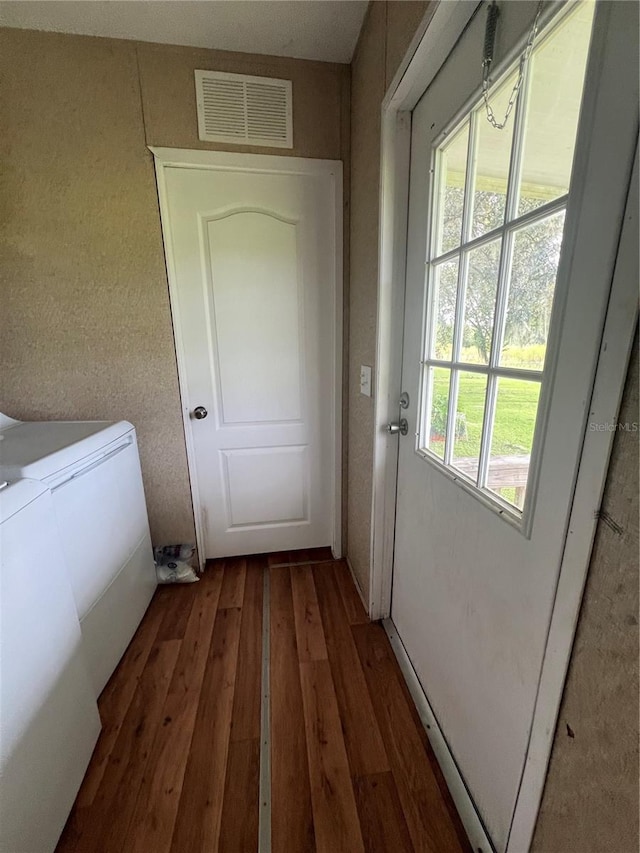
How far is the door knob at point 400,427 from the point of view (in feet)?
4.03

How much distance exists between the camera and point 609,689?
511 mm

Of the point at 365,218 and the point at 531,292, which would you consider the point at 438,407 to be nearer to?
the point at 531,292

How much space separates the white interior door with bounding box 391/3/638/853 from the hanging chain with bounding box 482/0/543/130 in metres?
0.02

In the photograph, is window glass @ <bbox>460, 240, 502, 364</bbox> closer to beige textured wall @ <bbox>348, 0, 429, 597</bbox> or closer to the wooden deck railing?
the wooden deck railing

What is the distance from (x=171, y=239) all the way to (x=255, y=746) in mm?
2084

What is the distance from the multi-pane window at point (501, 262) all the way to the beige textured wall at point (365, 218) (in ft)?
1.12

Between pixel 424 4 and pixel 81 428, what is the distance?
5.96 ft

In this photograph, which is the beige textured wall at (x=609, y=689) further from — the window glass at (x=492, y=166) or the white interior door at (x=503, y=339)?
the window glass at (x=492, y=166)

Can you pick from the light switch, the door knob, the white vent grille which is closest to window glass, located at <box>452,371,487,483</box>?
the door knob

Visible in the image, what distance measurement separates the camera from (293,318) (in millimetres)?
1722

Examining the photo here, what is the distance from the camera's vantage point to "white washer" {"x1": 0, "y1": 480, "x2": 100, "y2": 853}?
28.8 inches

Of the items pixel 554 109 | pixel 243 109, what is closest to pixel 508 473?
pixel 554 109

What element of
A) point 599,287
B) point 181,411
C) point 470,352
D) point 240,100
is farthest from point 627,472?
point 240,100

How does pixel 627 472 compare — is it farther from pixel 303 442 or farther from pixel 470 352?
pixel 303 442
